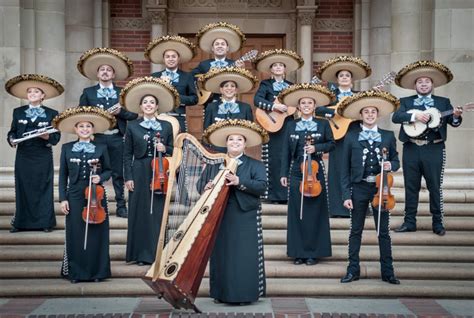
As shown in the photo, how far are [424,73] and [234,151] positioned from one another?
3041mm

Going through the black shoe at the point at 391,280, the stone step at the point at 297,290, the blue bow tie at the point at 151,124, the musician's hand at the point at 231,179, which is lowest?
the stone step at the point at 297,290

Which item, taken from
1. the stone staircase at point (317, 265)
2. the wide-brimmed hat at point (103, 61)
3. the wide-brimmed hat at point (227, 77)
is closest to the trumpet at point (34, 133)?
the wide-brimmed hat at point (103, 61)

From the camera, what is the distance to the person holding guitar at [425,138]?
437 inches

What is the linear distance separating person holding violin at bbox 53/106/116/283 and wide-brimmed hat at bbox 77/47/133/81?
1.29 metres

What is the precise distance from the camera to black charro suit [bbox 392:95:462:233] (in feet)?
36.6

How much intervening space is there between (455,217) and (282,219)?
6.99 ft

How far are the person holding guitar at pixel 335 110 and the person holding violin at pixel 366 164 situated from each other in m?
1.50

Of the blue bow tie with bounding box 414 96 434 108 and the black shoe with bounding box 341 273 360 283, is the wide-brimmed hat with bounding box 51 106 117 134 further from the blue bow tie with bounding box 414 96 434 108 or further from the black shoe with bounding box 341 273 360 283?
the blue bow tie with bounding box 414 96 434 108

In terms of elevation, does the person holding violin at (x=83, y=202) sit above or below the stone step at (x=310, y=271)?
above

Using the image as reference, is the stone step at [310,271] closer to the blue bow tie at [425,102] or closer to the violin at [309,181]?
the violin at [309,181]

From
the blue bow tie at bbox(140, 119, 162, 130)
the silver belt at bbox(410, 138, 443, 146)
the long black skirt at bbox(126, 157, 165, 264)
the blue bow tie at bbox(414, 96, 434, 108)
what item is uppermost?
the blue bow tie at bbox(414, 96, 434, 108)

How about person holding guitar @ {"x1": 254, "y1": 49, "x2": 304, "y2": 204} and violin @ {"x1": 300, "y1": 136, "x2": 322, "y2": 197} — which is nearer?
violin @ {"x1": 300, "y1": 136, "x2": 322, "y2": 197}

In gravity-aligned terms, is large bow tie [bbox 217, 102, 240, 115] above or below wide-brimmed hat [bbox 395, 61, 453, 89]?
below

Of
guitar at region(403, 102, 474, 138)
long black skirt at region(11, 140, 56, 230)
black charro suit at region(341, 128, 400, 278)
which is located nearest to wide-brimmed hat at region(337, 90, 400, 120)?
black charro suit at region(341, 128, 400, 278)
